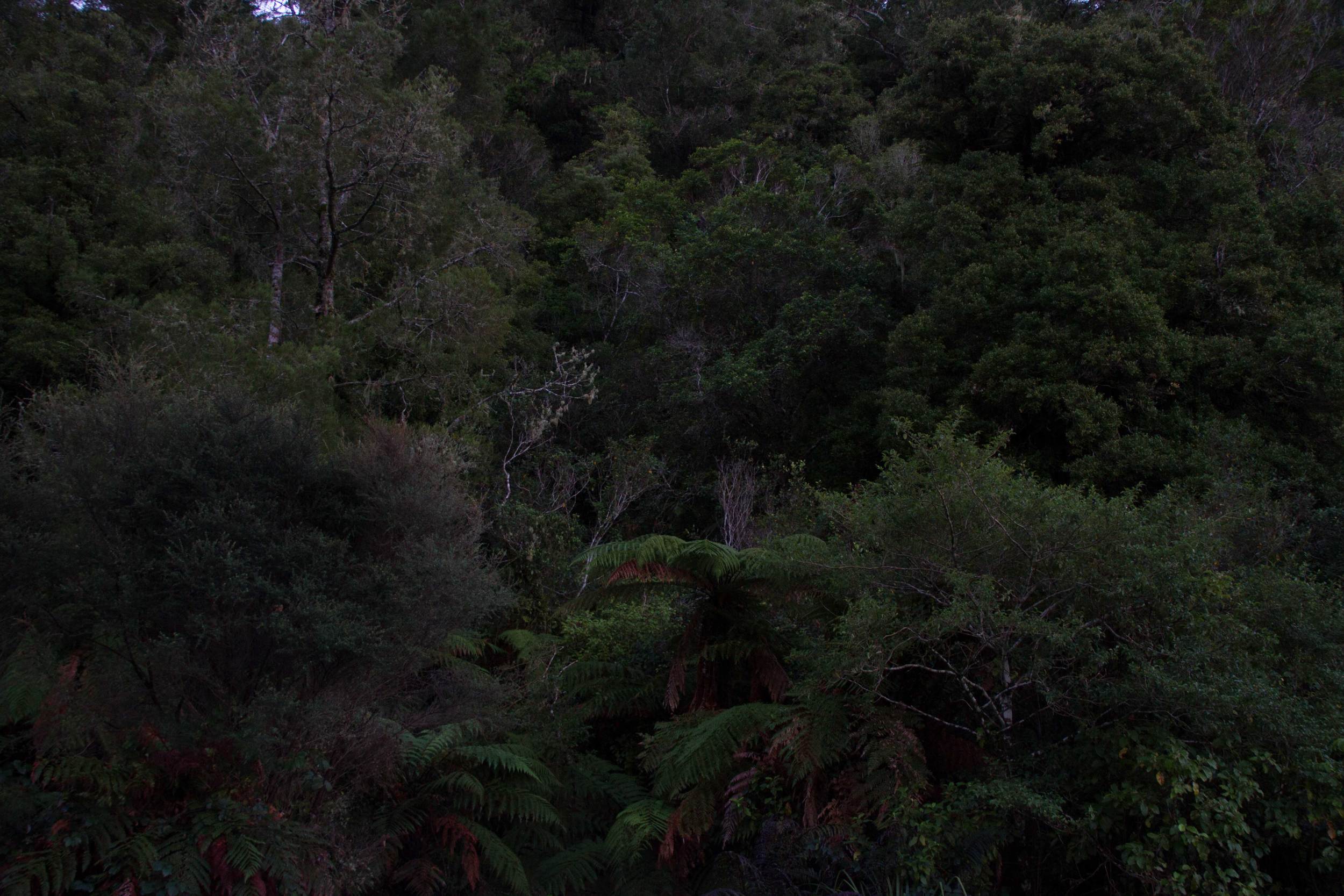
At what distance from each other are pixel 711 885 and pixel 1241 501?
210 inches

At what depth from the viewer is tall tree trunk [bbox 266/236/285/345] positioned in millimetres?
12945

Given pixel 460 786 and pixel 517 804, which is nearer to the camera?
pixel 460 786

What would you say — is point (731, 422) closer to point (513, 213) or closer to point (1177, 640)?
point (513, 213)

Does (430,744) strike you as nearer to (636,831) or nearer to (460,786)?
(460,786)

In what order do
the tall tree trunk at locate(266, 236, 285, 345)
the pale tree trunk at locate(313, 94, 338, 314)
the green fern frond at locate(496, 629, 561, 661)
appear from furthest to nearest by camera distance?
the tall tree trunk at locate(266, 236, 285, 345)
the pale tree trunk at locate(313, 94, 338, 314)
the green fern frond at locate(496, 629, 561, 661)

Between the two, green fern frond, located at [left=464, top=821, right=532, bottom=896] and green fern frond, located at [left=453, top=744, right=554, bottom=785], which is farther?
green fern frond, located at [left=453, top=744, right=554, bottom=785]

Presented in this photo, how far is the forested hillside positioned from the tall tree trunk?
0.15m

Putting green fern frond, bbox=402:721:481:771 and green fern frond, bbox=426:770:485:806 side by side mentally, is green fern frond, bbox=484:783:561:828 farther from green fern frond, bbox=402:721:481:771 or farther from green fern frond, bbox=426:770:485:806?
green fern frond, bbox=402:721:481:771

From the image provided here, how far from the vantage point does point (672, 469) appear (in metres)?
16.5

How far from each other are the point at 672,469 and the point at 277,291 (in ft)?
23.1

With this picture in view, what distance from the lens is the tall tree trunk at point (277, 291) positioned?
12945mm

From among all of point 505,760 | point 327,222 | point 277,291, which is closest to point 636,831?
point 505,760

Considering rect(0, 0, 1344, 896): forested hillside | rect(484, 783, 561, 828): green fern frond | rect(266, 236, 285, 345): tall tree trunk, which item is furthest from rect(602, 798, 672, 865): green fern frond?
rect(266, 236, 285, 345): tall tree trunk

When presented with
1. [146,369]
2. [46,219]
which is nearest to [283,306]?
[46,219]
